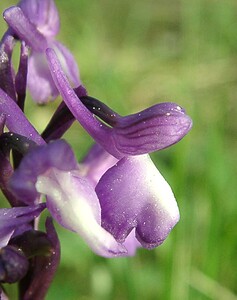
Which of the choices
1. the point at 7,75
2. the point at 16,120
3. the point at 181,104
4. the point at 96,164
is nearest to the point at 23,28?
the point at 7,75

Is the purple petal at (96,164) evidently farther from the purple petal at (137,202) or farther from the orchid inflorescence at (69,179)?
the purple petal at (137,202)

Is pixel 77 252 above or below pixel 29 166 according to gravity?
below

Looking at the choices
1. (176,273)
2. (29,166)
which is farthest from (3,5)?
(29,166)

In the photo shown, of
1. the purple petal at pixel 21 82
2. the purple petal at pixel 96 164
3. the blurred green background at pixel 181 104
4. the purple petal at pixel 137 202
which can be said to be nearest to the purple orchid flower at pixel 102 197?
the purple petal at pixel 137 202

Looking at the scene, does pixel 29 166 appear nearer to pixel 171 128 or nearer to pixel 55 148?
pixel 55 148

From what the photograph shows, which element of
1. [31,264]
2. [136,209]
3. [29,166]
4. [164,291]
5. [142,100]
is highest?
[29,166]

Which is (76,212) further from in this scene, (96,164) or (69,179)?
(96,164)

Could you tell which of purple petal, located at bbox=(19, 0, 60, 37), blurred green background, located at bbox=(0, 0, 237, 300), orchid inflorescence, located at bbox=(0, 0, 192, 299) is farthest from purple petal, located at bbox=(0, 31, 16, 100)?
blurred green background, located at bbox=(0, 0, 237, 300)

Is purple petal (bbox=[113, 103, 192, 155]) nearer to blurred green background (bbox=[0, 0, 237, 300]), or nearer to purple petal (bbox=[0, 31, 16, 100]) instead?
purple petal (bbox=[0, 31, 16, 100])
